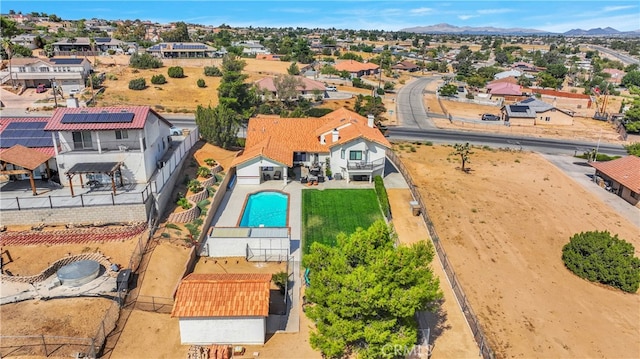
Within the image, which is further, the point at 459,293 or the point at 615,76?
the point at 615,76

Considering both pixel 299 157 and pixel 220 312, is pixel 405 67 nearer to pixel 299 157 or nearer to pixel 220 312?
pixel 299 157

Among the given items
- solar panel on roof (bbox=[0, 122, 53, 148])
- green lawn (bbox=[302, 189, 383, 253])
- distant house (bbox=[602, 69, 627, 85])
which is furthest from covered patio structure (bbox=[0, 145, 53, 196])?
distant house (bbox=[602, 69, 627, 85])

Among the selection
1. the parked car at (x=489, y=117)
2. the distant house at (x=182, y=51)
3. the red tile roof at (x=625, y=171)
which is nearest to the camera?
the red tile roof at (x=625, y=171)

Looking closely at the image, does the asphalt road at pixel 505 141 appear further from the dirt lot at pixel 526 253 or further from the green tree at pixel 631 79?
the green tree at pixel 631 79

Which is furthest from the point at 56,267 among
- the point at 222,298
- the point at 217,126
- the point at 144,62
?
the point at 144,62

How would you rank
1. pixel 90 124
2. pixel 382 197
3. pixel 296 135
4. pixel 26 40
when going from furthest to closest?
pixel 26 40, pixel 296 135, pixel 382 197, pixel 90 124

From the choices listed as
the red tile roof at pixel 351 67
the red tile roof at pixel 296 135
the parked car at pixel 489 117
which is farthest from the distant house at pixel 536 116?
the red tile roof at pixel 351 67
